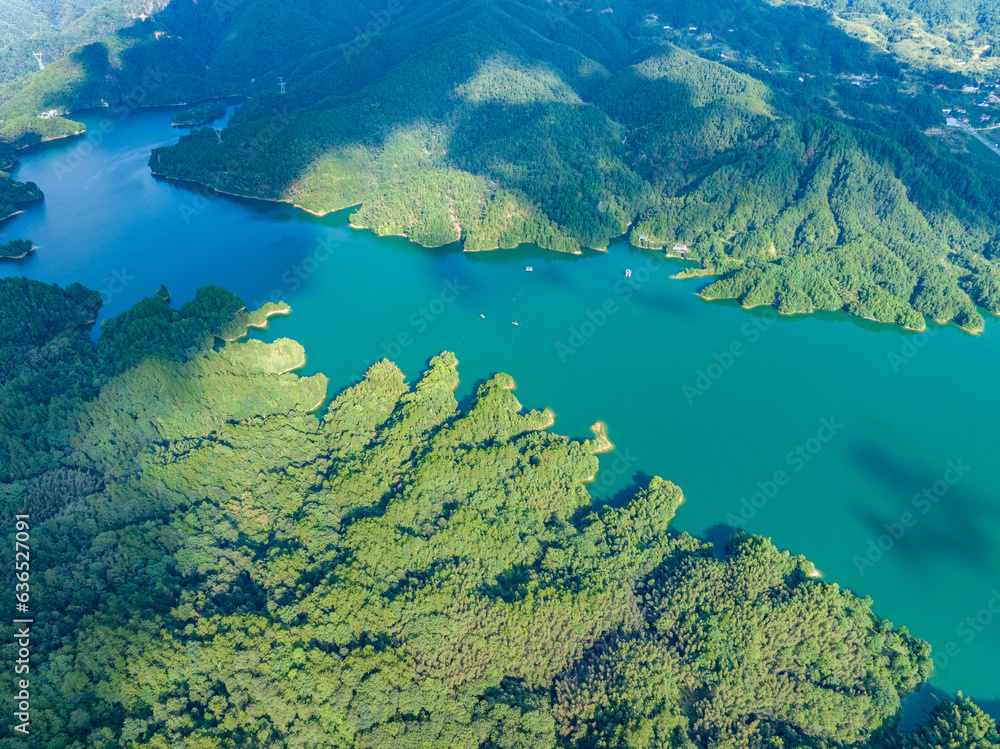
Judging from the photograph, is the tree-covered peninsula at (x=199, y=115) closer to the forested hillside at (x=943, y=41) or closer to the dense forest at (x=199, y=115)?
the dense forest at (x=199, y=115)

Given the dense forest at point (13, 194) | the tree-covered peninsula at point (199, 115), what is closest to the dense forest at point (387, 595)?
the dense forest at point (13, 194)

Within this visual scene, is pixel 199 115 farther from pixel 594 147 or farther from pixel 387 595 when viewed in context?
pixel 387 595

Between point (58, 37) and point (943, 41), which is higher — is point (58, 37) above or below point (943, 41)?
above

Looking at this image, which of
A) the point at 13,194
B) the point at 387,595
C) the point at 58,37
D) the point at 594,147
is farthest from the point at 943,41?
the point at 58,37

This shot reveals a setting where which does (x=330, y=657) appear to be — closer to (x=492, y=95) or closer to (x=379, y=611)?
(x=379, y=611)

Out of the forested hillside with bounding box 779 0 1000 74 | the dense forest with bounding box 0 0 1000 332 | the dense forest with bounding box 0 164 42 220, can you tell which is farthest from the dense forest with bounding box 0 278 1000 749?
the forested hillside with bounding box 779 0 1000 74

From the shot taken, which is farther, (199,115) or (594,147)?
(199,115)
